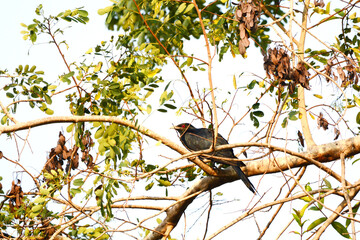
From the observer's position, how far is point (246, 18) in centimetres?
348

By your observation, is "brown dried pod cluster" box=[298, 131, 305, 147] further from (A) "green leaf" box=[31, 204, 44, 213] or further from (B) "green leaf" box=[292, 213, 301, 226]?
(A) "green leaf" box=[31, 204, 44, 213]

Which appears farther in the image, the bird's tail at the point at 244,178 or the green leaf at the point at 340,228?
the bird's tail at the point at 244,178

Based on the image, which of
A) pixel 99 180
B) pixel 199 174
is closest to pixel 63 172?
pixel 99 180

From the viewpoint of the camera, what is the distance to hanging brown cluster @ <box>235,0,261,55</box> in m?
3.46

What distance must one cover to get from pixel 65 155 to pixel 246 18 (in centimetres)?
238

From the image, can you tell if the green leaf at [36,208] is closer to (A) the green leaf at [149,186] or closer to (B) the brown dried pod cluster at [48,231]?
(B) the brown dried pod cluster at [48,231]

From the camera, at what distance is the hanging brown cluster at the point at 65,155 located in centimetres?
474

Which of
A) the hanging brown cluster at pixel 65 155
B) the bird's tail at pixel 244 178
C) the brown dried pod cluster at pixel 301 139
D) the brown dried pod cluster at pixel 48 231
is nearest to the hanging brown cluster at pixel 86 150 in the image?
the hanging brown cluster at pixel 65 155

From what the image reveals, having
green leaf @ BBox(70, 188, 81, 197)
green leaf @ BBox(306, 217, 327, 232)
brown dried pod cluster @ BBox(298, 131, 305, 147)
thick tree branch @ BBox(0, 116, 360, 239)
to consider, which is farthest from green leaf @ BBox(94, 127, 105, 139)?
green leaf @ BBox(306, 217, 327, 232)

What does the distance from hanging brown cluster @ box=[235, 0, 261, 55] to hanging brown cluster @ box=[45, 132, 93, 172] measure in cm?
216

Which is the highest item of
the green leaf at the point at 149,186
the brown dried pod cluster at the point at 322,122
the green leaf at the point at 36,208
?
the green leaf at the point at 149,186

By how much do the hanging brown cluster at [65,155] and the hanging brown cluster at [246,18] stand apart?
7.07ft

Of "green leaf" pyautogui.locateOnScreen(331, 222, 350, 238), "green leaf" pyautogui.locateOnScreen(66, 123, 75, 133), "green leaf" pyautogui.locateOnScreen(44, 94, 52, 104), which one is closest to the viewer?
"green leaf" pyautogui.locateOnScreen(331, 222, 350, 238)

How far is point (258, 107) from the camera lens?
512 centimetres
